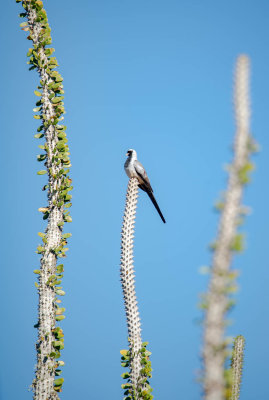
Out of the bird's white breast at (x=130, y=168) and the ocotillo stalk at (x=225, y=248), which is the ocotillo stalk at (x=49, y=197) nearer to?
the bird's white breast at (x=130, y=168)

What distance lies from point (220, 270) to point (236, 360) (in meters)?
6.46

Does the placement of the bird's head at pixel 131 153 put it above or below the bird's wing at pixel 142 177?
above

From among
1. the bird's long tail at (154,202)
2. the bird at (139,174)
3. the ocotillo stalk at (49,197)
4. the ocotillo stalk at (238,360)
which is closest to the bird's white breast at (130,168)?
the bird at (139,174)

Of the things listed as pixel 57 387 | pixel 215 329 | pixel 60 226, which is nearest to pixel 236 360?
pixel 57 387

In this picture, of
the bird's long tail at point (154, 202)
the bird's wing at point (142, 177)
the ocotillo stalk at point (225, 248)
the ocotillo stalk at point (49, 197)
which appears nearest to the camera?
the ocotillo stalk at point (225, 248)

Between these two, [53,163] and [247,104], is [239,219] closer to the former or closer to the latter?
[247,104]

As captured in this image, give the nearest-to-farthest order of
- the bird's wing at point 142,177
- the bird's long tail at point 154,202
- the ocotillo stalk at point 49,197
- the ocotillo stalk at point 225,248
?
the ocotillo stalk at point 225,248 → the ocotillo stalk at point 49,197 → the bird's wing at point 142,177 → the bird's long tail at point 154,202

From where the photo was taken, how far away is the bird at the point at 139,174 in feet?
33.8

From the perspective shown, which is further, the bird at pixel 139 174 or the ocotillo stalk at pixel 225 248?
the bird at pixel 139 174

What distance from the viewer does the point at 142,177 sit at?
10.3 meters

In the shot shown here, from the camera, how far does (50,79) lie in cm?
798

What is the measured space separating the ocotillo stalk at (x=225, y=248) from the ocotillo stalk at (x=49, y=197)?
5.66 meters

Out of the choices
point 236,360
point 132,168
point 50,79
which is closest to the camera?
point 236,360

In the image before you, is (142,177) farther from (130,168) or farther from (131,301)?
(131,301)
